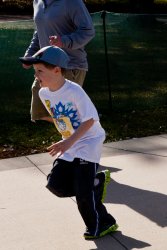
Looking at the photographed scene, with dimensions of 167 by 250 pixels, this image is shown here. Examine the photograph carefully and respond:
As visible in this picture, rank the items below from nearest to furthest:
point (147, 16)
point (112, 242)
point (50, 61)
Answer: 1. point (50, 61)
2. point (112, 242)
3. point (147, 16)

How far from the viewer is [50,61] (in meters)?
3.53

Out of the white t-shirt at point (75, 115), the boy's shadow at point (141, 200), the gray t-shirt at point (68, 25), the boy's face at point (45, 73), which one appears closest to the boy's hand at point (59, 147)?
the white t-shirt at point (75, 115)

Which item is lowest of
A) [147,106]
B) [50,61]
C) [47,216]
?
[147,106]

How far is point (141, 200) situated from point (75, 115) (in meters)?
1.22

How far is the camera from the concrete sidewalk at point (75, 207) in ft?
12.5

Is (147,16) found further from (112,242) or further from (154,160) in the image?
(112,242)

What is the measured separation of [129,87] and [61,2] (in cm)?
368

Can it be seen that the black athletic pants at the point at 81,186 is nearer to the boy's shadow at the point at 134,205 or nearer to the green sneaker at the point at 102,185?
the green sneaker at the point at 102,185

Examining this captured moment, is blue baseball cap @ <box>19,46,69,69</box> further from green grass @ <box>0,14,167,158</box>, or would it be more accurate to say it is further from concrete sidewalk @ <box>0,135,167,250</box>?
green grass @ <box>0,14,167,158</box>

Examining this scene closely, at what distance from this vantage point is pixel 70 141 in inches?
137

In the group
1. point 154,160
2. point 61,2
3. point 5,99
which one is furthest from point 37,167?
point 5,99

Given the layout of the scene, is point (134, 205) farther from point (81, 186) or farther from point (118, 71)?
point (118, 71)

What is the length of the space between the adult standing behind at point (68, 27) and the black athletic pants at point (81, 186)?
1091 mm

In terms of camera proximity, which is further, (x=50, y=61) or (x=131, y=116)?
(x=131, y=116)
